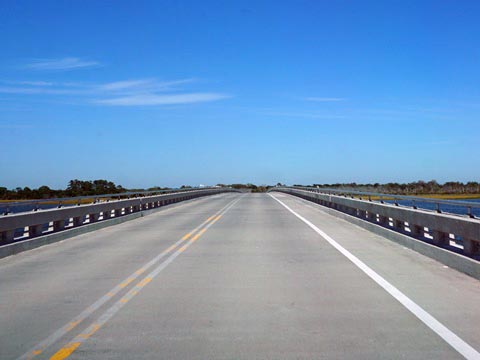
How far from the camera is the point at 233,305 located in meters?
8.73

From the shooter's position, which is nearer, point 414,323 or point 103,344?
point 103,344

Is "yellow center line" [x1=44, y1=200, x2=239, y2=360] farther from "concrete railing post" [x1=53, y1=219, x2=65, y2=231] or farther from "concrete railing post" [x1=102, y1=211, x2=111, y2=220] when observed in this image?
"concrete railing post" [x1=102, y1=211, x2=111, y2=220]

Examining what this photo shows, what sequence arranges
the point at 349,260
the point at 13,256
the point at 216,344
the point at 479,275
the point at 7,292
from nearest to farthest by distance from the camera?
the point at 216,344
the point at 7,292
the point at 479,275
the point at 349,260
the point at 13,256

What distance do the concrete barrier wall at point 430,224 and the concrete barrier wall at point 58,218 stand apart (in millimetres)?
9836

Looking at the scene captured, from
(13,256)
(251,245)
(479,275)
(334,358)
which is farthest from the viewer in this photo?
(251,245)

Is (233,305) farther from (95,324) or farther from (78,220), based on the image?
(78,220)

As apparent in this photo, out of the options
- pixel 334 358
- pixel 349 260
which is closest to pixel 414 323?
pixel 334 358

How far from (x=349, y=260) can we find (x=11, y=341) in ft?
27.1

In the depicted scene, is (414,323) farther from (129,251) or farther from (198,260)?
(129,251)

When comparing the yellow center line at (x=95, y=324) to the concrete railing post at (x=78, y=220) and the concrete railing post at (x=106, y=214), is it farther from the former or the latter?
the concrete railing post at (x=106, y=214)

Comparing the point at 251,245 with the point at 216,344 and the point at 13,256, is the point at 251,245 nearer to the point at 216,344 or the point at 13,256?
the point at 13,256

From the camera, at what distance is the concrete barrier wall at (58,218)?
1520 cm

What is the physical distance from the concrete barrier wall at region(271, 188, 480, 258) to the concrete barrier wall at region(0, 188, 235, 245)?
9836mm

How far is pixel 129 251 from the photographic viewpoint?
15469 mm
